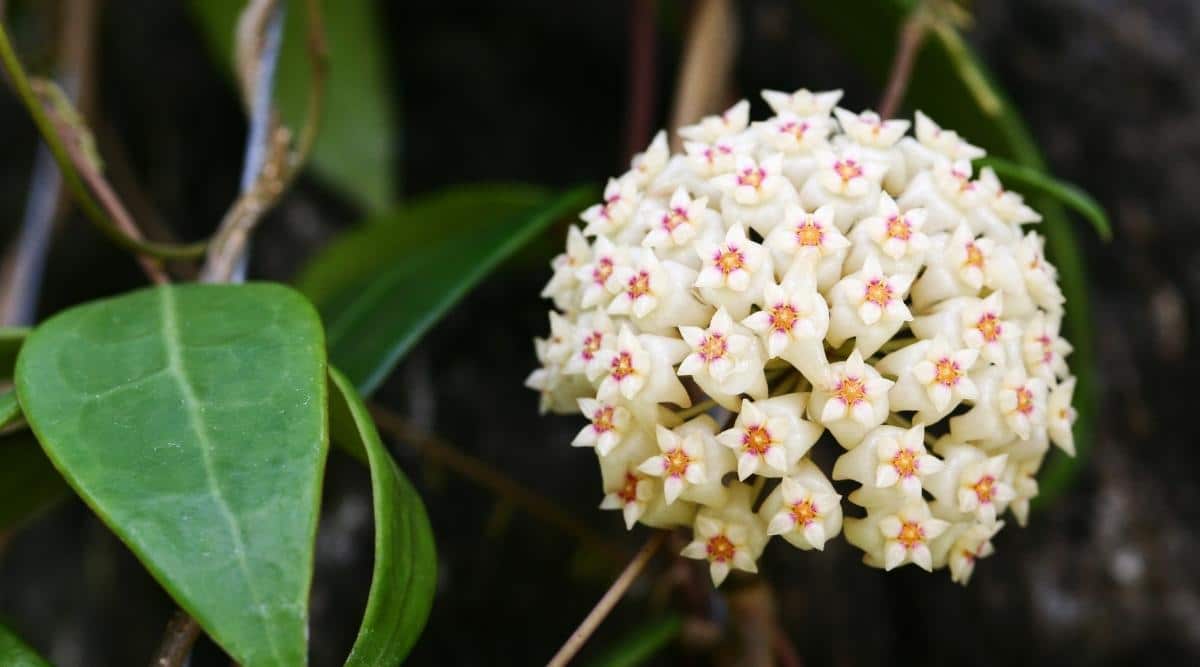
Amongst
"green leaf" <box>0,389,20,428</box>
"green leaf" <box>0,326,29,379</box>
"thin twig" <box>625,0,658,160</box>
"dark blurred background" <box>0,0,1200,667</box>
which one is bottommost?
"dark blurred background" <box>0,0,1200,667</box>

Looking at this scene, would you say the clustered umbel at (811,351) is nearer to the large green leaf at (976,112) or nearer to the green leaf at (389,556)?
the green leaf at (389,556)

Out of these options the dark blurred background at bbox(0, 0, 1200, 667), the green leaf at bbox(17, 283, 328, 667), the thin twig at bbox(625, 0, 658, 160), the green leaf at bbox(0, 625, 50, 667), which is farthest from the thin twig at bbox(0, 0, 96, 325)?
the thin twig at bbox(625, 0, 658, 160)

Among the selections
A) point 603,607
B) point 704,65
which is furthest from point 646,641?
point 704,65

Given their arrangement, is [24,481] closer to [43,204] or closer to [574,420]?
[43,204]

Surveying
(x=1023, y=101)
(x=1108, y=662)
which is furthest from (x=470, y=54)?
(x=1108, y=662)

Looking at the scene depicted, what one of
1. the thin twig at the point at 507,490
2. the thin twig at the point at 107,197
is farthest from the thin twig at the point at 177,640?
the thin twig at the point at 507,490

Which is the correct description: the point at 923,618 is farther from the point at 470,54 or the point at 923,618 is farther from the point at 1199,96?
the point at 470,54

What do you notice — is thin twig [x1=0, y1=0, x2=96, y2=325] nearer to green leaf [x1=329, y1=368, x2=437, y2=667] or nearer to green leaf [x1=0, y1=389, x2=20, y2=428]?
green leaf [x1=0, y1=389, x2=20, y2=428]
